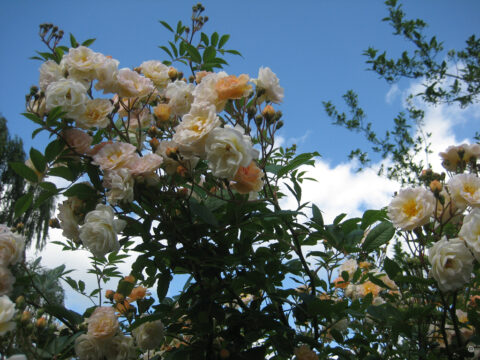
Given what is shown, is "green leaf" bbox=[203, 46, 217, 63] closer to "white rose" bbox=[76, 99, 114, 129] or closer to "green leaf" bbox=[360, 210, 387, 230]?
"white rose" bbox=[76, 99, 114, 129]

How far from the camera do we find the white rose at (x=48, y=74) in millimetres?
1249

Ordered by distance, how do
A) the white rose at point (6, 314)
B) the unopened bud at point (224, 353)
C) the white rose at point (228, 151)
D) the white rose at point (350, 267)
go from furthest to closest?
the white rose at point (350, 267)
the unopened bud at point (224, 353)
the white rose at point (228, 151)
the white rose at point (6, 314)

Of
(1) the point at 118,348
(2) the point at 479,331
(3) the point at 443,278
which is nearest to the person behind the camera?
(3) the point at 443,278

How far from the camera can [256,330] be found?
1.15 m

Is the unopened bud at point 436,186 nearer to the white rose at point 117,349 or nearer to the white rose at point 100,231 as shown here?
the white rose at point 100,231

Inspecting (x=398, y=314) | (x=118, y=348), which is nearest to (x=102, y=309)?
(x=118, y=348)

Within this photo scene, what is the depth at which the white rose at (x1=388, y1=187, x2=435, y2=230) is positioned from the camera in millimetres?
1030

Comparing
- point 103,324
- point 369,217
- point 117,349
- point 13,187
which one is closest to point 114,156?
point 103,324

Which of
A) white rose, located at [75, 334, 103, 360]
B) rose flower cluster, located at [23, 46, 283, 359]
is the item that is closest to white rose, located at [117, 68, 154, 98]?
rose flower cluster, located at [23, 46, 283, 359]

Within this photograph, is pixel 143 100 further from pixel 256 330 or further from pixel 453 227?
pixel 453 227

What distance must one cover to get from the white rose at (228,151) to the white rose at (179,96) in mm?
301

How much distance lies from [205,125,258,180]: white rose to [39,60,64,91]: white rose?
24.7 inches

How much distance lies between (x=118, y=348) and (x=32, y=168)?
65cm

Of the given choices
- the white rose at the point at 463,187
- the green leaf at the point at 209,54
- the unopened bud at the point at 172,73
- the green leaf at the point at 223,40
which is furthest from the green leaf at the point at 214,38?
the white rose at the point at 463,187
